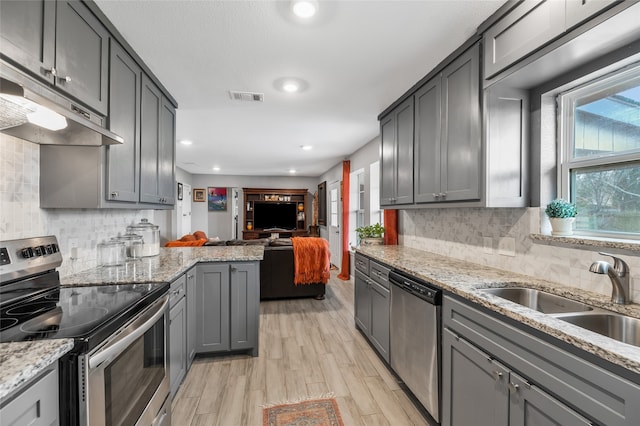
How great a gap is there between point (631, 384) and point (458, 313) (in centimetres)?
76

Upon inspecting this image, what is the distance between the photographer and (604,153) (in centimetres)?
159

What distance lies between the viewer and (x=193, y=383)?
231 cm

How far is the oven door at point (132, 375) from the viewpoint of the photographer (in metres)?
1.02

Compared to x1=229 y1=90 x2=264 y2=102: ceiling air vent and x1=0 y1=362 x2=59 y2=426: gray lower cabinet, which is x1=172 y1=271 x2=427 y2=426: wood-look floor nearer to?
x1=0 y1=362 x2=59 y2=426: gray lower cabinet

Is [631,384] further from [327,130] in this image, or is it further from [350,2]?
[327,130]

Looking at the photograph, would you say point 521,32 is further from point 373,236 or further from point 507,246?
point 373,236

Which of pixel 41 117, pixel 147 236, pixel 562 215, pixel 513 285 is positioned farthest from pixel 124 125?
pixel 562 215

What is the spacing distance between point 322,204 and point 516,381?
7.01 metres

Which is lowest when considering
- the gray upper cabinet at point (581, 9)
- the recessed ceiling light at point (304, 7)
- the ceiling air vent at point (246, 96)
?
the gray upper cabinet at point (581, 9)

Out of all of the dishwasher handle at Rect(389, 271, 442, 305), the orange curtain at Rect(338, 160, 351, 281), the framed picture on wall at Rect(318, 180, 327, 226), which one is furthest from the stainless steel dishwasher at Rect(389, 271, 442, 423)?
the framed picture on wall at Rect(318, 180, 327, 226)

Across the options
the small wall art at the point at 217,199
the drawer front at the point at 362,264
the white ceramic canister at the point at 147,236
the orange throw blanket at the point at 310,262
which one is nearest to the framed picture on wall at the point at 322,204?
the small wall art at the point at 217,199

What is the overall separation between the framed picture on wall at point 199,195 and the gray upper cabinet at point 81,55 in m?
7.14

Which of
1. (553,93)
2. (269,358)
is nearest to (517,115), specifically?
(553,93)

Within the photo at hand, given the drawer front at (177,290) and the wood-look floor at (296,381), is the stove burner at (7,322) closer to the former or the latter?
the drawer front at (177,290)
